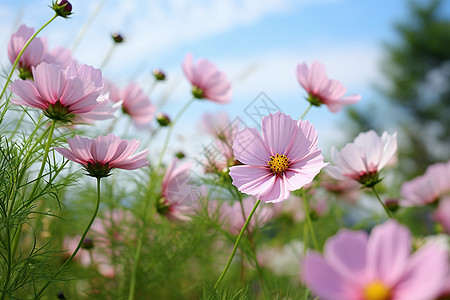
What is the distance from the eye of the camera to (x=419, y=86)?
27.0 ft

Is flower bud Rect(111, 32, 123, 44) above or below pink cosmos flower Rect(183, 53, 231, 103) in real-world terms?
below

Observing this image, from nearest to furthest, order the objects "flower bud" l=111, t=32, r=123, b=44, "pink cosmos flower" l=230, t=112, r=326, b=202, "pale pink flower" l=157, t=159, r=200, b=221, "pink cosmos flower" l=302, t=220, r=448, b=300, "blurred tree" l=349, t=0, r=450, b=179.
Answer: "pink cosmos flower" l=302, t=220, r=448, b=300
"pink cosmos flower" l=230, t=112, r=326, b=202
"pale pink flower" l=157, t=159, r=200, b=221
"flower bud" l=111, t=32, r=123, b=44
"blurred tree" l=349, t=0, r=450, b=179

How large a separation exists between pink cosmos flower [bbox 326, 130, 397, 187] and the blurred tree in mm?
7465

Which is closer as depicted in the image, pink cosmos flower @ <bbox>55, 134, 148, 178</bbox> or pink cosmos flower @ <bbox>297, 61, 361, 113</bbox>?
pink cosmos flower @ <bbox>55, 134, 148, 178</bbox>

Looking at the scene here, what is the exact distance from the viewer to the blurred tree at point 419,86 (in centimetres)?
756

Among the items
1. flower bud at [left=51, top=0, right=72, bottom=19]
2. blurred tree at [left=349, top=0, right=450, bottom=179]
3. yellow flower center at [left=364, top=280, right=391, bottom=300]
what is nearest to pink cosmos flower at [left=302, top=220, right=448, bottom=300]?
yellow flower center at [left=364, top=280, right=391, bottom=300]

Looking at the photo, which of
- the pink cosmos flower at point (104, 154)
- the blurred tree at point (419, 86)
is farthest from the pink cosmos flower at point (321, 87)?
the blurred tree at point (419, 86)

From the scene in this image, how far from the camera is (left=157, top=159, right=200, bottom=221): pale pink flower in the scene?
0.46 meters

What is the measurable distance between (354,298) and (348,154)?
0.23 meters

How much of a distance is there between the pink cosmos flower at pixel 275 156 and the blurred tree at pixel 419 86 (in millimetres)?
7548

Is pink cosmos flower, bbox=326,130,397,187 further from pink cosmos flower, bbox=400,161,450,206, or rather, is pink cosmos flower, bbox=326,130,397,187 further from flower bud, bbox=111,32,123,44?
flower bud, bbox=111,32,123,44

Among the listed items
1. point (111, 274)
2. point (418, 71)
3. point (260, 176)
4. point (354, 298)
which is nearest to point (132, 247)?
point (111, 274)

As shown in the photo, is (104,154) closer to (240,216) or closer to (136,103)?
(240,216)

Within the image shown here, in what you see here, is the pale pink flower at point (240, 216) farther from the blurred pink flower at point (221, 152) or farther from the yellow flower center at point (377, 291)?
the yellow flower center at point (377, 291)
